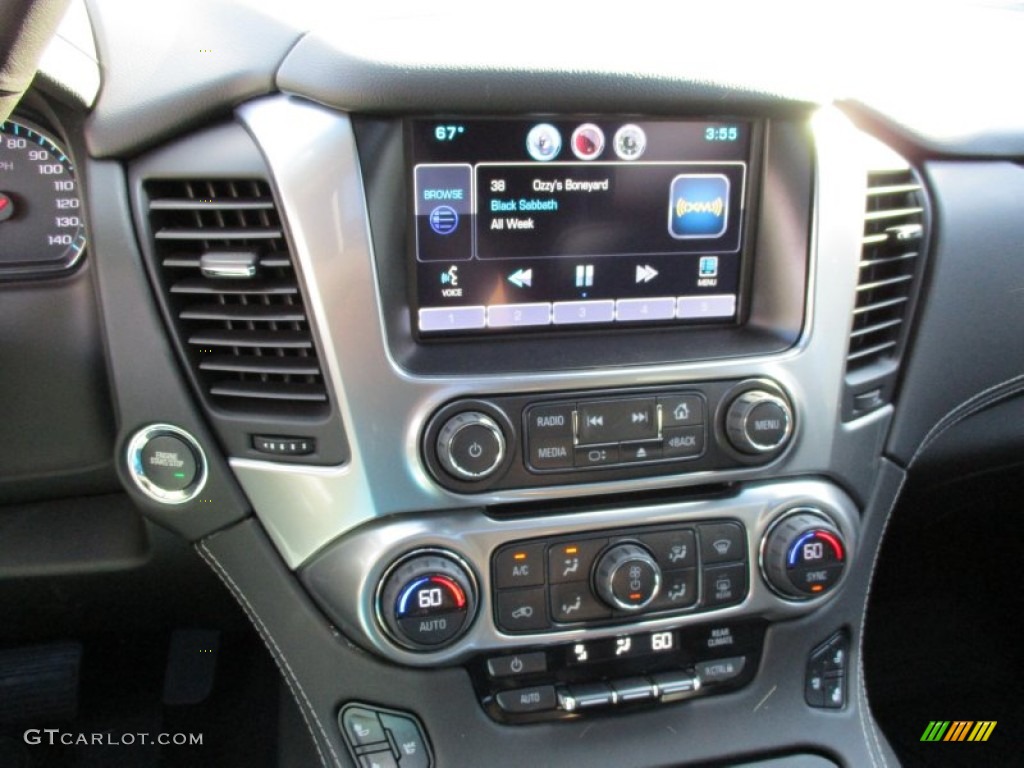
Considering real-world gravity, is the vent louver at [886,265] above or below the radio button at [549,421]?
above

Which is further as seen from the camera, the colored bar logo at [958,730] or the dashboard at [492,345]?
the colored bar logo at [958,730]

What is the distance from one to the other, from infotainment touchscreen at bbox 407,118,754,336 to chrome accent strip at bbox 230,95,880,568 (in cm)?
8

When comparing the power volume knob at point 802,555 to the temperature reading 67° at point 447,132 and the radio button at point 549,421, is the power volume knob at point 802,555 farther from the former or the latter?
the temperature reading 67° at point 447,132

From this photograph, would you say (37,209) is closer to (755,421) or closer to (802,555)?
(755,421)

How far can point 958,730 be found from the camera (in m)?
2.03

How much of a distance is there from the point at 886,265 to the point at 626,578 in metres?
0.56

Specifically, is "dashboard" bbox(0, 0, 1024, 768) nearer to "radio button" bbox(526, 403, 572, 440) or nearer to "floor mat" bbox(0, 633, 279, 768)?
"radio button" bbox(526, 403, 572, 440)

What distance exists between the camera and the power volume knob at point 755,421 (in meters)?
1.18

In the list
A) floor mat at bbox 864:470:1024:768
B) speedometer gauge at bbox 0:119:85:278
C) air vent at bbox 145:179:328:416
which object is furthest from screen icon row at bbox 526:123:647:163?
floor mat at bbox 864:470:1024:768

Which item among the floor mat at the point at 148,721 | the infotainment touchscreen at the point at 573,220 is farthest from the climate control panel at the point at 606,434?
the floor mat at the point at 148,721

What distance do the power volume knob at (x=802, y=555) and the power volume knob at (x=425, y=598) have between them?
41 cm

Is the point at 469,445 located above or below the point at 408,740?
above

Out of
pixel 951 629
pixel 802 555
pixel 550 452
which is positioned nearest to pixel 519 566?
pixel 550 452

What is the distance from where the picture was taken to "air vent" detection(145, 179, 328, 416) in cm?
104
